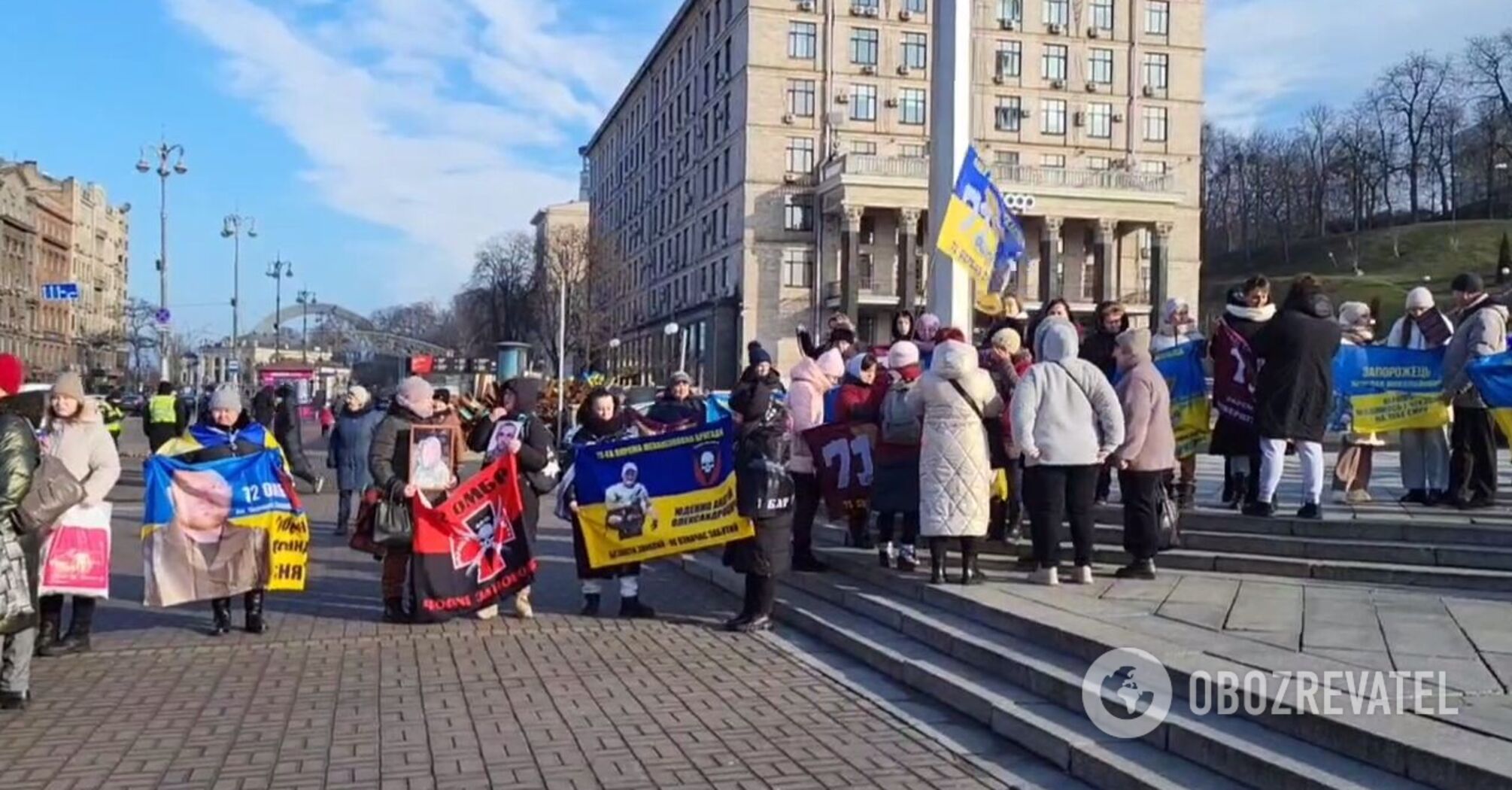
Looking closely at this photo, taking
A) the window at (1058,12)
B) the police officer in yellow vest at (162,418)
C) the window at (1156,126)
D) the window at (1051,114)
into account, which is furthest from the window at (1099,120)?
the police officer in yellow vest at (162,418)

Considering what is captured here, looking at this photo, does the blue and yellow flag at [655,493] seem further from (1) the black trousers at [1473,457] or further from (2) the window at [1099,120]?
(2) the window at [1099,120]

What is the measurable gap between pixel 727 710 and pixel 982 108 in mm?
71191

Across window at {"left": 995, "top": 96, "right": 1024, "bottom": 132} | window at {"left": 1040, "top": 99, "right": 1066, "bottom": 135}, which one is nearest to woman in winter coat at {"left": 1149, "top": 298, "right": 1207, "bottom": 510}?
window at {"left": 995, "top": 96, "right": 1024, "bottom": 132}

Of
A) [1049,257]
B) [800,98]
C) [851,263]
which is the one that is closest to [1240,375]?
[851,263]

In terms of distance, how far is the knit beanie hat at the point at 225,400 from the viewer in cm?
1007

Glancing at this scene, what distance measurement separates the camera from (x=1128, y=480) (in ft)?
30.6

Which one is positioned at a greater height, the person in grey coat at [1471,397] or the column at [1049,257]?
the column at [1049,257]

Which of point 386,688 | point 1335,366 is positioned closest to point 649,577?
point 386,688

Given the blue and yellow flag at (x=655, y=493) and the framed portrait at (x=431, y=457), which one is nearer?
the framed portrait at (x=431, y=457)

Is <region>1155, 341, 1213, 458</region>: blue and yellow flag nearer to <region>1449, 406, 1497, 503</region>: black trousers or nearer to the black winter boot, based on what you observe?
<region>1449, 406, 1497, 503</region>: black trousers

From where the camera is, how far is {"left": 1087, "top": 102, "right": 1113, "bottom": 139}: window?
7656 cm

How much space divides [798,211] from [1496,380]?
64.0m

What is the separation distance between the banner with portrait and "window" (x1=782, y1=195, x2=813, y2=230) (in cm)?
6322

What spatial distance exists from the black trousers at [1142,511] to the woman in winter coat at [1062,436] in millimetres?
279
